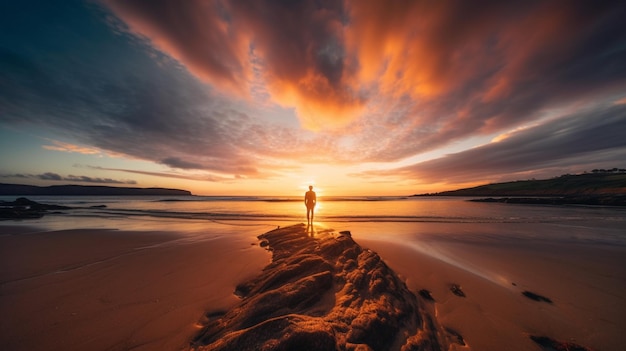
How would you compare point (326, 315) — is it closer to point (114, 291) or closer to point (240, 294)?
point (240, 294)

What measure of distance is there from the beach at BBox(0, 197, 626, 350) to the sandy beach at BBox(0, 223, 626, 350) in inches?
1.0

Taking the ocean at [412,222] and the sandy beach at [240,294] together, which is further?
the ocean at [412,222]

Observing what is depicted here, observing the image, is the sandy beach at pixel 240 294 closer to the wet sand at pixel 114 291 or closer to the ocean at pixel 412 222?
the wet sand at pixel 114 291

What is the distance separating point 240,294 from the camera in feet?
17.4

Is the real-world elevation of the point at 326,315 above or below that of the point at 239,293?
above

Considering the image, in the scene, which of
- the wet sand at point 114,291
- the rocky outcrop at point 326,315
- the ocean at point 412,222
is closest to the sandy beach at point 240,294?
the wet sand at point 114,291

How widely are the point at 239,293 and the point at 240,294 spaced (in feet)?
0.19

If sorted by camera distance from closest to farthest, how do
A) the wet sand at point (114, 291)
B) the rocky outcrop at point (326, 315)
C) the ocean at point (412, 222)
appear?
the rocky outcrop at point (326, 315) → the wet sand at point (114, 291) → the ocean at point (412, 222)

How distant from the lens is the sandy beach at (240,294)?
3705 mm

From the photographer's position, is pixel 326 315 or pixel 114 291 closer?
pixel 326 315

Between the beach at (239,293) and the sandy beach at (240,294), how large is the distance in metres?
0.03

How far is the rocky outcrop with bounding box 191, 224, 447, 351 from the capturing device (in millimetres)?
2699

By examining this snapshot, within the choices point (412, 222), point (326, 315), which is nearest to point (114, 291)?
point (326, 315)

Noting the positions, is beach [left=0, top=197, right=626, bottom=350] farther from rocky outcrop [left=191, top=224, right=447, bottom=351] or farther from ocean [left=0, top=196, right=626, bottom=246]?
ocean [left=0, top=196, right=626, bottom=246]
